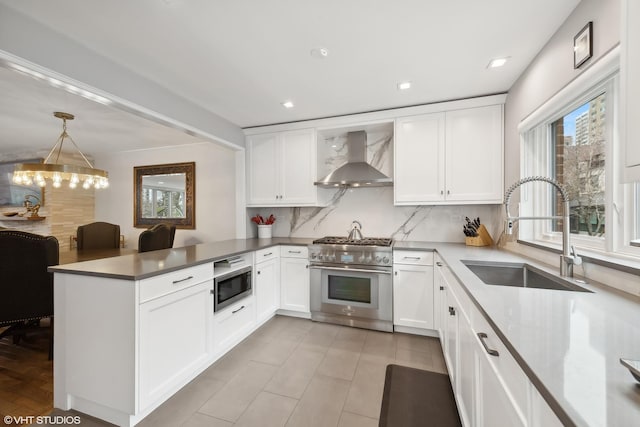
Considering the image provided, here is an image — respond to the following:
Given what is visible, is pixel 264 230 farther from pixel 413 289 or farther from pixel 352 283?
Result: pixel 413 289

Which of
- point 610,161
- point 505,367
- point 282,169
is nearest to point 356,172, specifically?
point 282,169

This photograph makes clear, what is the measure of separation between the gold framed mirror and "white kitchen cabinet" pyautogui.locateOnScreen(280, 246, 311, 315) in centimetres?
202

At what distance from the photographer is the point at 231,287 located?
92.4 inches

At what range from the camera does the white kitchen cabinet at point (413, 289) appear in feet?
8.27

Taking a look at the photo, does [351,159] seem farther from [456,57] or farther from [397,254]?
[456,57]

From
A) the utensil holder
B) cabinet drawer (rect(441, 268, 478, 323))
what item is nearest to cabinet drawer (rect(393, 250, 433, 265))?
cabinet drawer (rect(441, 268, 478, 323))

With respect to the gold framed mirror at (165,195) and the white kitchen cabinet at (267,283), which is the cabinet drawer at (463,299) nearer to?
the white kitchen cabinet at (267,283)

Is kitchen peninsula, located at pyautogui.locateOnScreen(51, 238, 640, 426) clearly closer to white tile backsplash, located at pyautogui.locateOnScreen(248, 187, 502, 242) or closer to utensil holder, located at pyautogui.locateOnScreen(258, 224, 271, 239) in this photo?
white tile backsplash, located at pyautogui.locateOnScreen(248, 187, 502, 242)

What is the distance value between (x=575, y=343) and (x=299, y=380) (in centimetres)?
174

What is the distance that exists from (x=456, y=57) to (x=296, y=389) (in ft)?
8.90

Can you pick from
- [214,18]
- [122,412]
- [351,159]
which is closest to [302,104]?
[351,159]

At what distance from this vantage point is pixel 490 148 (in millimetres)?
2576

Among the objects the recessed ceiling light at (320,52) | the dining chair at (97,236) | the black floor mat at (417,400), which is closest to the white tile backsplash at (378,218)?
the black floor mat at (417,400)

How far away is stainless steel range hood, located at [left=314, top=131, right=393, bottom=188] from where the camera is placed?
2.90 metres
